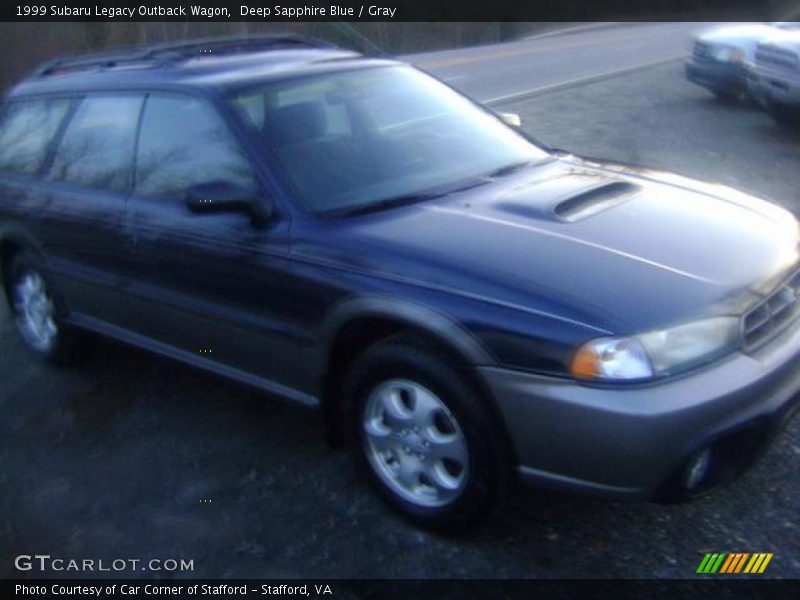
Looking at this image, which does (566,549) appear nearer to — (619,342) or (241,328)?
(619,342)

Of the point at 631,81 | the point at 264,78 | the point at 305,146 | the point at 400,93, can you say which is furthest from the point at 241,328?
the point at 631,81

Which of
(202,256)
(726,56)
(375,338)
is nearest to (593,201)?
(375,338)

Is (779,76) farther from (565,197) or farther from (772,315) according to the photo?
(772,315)

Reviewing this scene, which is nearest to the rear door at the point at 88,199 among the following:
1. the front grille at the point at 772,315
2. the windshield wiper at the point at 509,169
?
the windshield wiper at the point at 509,169

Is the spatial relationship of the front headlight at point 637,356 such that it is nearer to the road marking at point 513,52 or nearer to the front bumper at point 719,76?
the front bumper at point 719,76

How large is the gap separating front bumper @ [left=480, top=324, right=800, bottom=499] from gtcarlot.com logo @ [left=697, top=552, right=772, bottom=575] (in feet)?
0.99

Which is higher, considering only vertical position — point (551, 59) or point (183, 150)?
point (183, 150)

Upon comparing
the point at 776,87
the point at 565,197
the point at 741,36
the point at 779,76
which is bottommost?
the point at 776,87

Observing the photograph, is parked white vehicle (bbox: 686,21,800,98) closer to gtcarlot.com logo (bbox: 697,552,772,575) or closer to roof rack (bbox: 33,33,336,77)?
roof rack (bbox: 33,33,336,77)

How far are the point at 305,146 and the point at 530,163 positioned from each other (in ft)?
3.58

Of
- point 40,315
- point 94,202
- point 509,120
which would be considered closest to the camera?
point 94,202

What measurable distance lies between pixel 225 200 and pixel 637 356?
1.68 metres

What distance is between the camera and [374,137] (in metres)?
4.10

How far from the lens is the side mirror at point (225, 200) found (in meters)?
3.55
